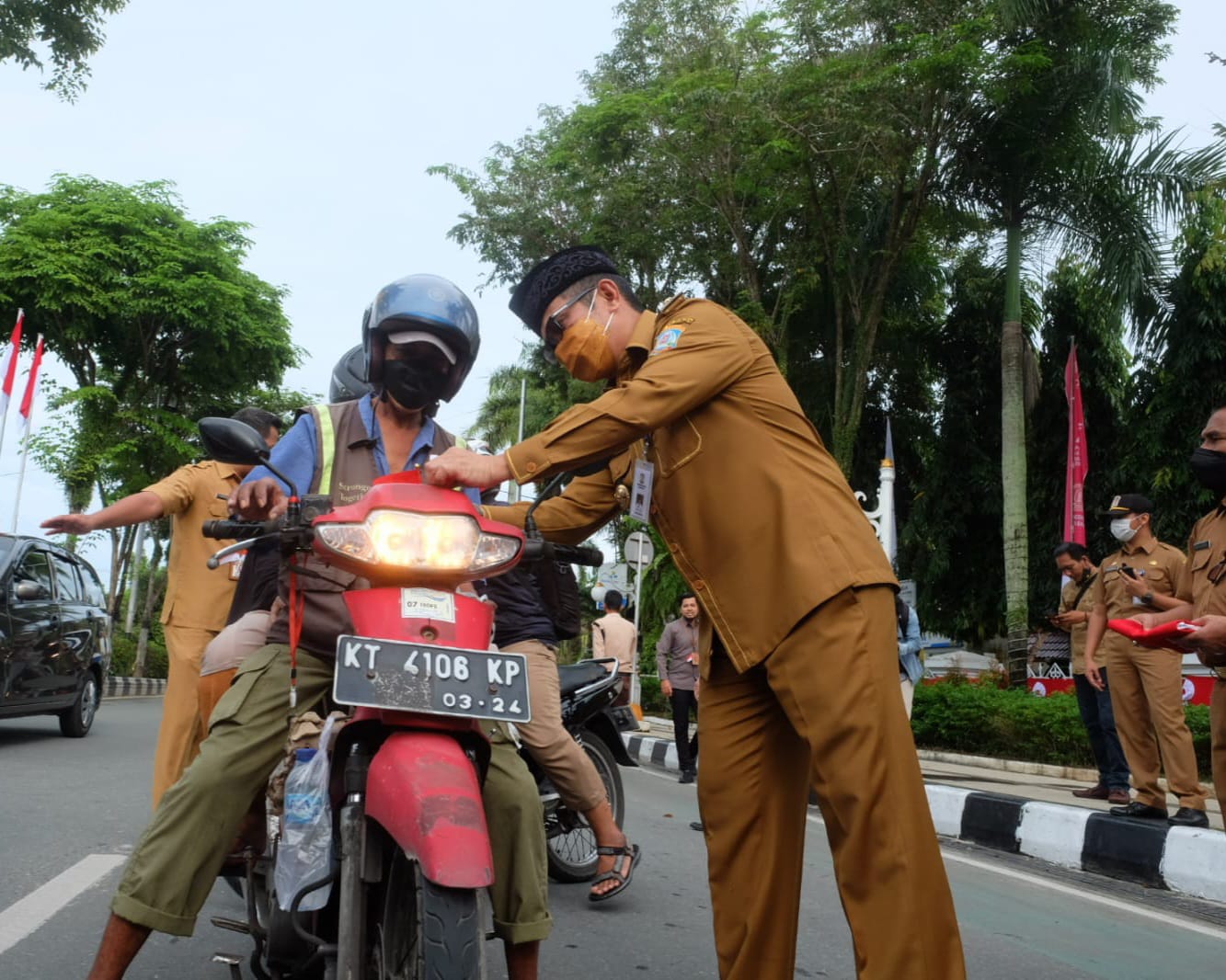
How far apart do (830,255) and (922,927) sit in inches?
755

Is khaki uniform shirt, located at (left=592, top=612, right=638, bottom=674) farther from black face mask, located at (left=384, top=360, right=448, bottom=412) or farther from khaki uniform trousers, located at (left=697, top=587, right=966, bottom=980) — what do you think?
khaki uniform trousers, located at (left=697, top=587, right=966, bottom=980)

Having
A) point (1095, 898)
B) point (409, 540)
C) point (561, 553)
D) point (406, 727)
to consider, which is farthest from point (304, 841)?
point (1095, 898)

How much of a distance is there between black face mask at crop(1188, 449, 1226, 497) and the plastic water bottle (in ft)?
9.76

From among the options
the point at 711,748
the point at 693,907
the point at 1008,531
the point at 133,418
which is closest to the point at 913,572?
the point at 1008,531

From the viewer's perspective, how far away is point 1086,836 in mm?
7227

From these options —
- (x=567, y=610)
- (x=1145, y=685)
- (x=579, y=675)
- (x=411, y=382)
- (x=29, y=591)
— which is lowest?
(x=579, y=675)

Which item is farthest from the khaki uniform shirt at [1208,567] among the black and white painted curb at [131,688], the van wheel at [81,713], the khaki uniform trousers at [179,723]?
the black and white painted curb at [131,688]

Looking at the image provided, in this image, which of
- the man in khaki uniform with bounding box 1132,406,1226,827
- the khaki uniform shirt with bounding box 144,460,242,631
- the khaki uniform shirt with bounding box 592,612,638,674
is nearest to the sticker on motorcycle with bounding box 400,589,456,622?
the man in khaki uniform with bounding box 1132,406,1226,827

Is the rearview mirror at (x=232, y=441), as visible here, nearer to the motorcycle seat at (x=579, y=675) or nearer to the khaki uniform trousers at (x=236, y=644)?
the khaki uniform trousers at (x=236, y=644)

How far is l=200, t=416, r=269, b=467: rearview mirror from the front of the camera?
2.81 metres

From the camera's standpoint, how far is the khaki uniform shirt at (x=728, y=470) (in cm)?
284

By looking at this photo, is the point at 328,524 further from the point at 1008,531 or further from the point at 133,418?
the point at 133,418

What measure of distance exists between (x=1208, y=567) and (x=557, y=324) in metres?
2.88

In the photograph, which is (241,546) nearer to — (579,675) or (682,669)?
(579,675)
